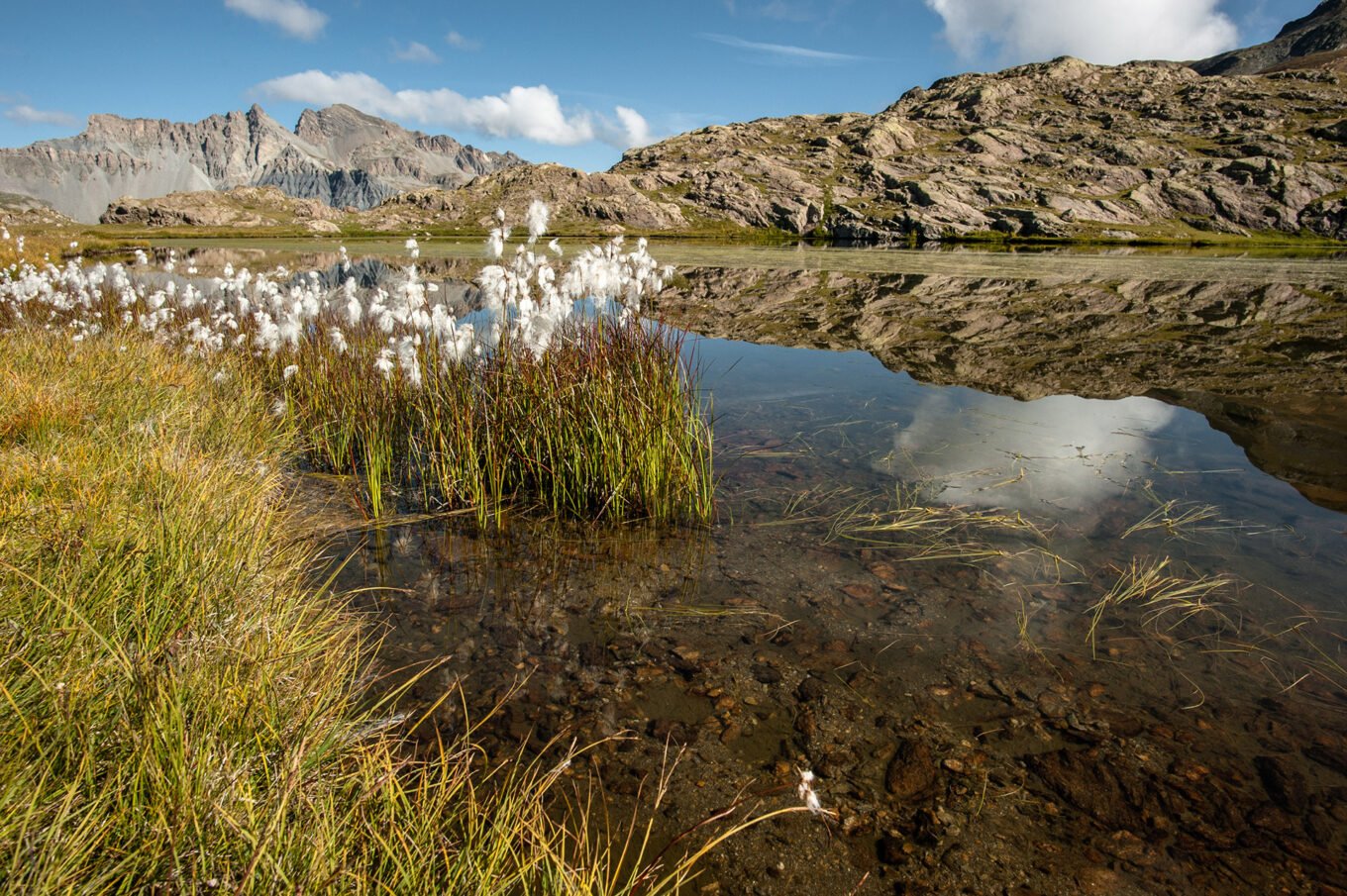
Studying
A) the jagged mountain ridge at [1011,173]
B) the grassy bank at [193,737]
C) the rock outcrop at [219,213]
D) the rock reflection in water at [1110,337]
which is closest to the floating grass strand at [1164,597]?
the rock reflection in water at [1110,337]

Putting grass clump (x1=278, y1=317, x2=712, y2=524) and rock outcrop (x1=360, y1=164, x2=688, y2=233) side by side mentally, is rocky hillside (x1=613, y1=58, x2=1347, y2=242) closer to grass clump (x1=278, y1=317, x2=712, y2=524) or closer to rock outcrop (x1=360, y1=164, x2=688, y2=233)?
rock outcrop (x1=360, y1=164, x2=688, y2=233)

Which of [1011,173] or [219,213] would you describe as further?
[219,213]

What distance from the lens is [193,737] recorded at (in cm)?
228

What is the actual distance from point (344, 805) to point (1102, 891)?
325cm

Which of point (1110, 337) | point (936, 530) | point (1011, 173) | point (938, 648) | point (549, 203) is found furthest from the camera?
point (1011, 173)

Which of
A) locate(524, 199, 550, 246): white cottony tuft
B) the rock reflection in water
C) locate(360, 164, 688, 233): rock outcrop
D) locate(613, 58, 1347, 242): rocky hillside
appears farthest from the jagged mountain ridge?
locate(524, 199, 550, 246): white cottony tuft

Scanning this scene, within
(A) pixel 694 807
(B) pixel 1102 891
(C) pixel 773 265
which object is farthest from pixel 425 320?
(C) pixel 773 265

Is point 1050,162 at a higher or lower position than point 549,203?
higher

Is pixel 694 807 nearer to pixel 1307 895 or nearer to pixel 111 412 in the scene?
pixel 1307 895

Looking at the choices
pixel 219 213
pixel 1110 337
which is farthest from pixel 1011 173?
pixel 219 213

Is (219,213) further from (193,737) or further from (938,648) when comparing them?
(938,648)

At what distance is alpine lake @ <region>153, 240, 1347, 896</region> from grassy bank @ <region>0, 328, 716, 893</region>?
0.70 meters

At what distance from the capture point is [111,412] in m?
6.22

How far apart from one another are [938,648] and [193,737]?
4.30 metres
